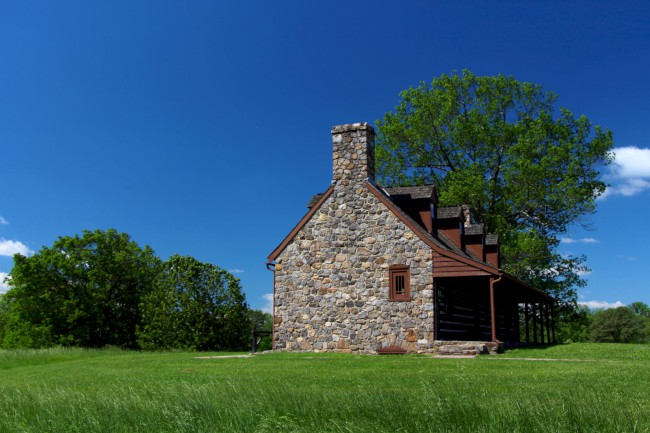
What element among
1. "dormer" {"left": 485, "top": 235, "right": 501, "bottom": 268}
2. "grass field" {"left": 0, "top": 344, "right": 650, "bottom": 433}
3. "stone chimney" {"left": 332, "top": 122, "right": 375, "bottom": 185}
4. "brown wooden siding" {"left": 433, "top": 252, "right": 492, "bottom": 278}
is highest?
"stone chimney" {"left": 332, "top": 122, "right": 375, "bottom": 185}

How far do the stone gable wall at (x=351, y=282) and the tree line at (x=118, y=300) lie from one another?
7.47m

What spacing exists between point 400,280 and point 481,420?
16.9 meters

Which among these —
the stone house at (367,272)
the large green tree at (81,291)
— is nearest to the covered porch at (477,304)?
the stone house at (367,272)

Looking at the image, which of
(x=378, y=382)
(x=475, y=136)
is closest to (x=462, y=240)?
(x=475, y=136)

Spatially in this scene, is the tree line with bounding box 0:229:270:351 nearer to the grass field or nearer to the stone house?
the stone house

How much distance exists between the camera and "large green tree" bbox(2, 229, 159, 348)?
3703 centimetres

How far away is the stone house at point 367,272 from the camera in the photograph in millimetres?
22859

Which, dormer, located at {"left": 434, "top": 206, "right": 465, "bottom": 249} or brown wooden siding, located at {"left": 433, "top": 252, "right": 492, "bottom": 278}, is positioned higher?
dormer, located at {"left": 434, "top": 206, "right": 465, "bottom": 249}

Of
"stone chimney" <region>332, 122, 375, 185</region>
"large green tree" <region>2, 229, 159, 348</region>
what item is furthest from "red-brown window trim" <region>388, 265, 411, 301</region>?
"large green tree" <region>2, 229, 159, 348</region>

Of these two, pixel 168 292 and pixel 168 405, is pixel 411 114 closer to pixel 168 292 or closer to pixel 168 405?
pixel 168 292

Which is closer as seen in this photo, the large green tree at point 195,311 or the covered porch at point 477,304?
the covered porch at point 477,304

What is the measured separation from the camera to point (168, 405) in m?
7.66

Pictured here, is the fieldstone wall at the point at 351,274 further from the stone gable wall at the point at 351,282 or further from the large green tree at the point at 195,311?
the large green tree at the point at 195,311

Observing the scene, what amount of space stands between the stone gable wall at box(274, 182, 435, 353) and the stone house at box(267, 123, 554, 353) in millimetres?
38
